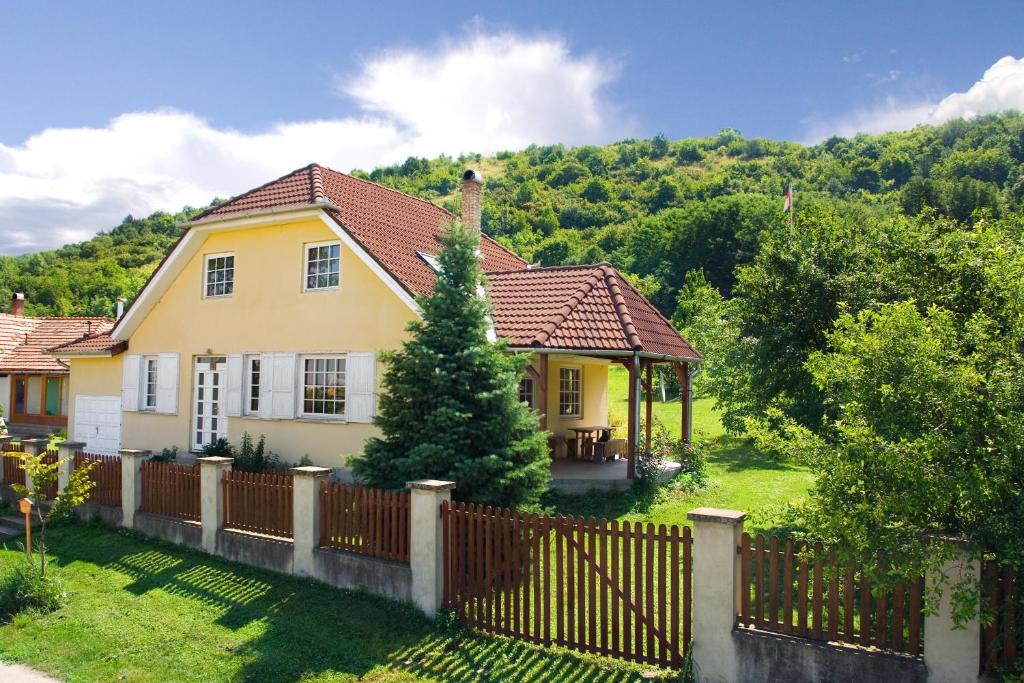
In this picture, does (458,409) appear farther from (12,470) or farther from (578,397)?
(12,470)

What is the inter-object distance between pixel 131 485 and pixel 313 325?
4.69m

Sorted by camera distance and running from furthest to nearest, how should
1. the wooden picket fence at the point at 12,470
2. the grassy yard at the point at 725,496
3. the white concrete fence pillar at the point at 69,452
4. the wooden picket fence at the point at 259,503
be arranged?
the wooden picket fence at the point at 12,470, the white concrete fence pillar at the point at 69,452, the grassy yard at the point at 725,496, the wooden picket fence at the point at 259,503

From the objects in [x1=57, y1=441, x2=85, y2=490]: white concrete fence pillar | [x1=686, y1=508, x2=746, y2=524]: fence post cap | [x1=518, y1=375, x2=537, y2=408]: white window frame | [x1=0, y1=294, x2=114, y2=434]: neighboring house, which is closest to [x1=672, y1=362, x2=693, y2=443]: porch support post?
[x1=518, y1=375, x2=537, y2=408]: white window frame

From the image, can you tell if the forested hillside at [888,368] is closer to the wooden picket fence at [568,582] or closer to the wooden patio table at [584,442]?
the wooden picket fence at [568,582]

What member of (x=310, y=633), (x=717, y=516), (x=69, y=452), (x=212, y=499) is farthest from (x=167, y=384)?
(x=717, y=516)

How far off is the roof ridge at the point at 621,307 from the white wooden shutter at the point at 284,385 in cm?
692

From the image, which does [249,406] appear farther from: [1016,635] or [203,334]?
[1016,635]

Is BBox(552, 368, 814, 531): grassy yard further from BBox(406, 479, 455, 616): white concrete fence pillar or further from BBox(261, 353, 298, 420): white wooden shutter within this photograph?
BBox(261, 353, 298, 420): white wooden shutter

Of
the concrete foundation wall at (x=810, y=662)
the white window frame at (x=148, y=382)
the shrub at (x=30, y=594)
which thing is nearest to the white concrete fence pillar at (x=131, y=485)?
the shrub at (x=30, y=594)

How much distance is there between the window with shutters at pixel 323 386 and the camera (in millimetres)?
15164

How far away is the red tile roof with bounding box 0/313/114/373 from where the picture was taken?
30500 mm

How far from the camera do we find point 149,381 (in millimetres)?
18547

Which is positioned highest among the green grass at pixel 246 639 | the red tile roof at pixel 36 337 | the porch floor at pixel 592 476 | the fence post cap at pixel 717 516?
the red tile roof at pixel 36 337

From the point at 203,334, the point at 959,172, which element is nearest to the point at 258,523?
the point at 203,334
